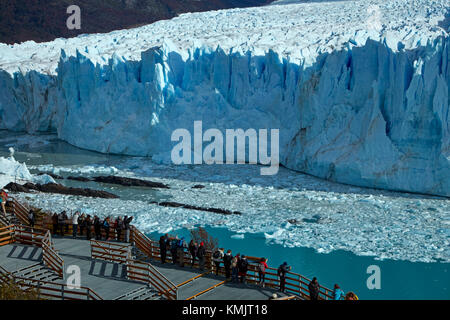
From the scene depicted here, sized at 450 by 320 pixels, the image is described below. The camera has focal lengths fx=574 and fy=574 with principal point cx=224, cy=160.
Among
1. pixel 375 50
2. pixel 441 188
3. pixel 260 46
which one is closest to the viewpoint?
pixel 441 188

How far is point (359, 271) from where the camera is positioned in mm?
12516

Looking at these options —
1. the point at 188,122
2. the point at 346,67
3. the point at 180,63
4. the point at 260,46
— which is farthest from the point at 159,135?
the point at 346,67

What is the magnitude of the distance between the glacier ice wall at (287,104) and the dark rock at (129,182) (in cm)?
321

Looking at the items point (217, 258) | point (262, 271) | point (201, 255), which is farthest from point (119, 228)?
point (262, 271)

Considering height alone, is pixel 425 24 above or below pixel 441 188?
above

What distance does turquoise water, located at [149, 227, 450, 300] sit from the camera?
11570 millimetres

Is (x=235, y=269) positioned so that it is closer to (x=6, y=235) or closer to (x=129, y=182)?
(x=6, y=235)

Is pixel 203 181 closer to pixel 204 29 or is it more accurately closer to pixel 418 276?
pixel 418 276

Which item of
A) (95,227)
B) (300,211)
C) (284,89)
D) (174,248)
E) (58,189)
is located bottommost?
(300,211)

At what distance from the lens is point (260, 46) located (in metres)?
27.0

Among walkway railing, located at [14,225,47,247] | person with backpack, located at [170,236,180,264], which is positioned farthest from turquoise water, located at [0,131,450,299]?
walkway railing, located at [14,225,47,247]

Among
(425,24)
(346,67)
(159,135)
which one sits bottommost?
(159,135)

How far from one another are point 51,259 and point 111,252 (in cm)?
111

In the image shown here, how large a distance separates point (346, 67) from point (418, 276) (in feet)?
32.5
